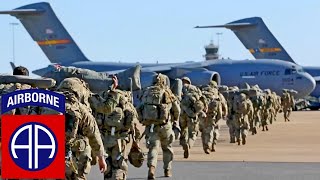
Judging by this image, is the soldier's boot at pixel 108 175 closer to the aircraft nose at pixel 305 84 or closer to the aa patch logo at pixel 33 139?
the aa patch logo at pixel 33 139

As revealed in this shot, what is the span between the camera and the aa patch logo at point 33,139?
24.9 feet

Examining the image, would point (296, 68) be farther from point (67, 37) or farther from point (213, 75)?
point (67, 37)

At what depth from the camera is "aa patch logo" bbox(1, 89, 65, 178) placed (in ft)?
24.9

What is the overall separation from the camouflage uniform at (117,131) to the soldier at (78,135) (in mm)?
2727

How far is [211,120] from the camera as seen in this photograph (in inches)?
837

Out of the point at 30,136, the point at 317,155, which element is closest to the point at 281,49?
the point at 317,155

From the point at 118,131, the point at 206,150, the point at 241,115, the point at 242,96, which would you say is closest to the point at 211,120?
the point at 206,150

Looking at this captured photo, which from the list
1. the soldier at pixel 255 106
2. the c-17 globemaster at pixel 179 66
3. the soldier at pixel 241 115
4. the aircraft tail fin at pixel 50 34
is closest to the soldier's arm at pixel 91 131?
the soldier at pixel 241 115

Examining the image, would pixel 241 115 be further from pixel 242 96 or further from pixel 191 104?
pixel 191 104

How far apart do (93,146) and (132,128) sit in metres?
3.06

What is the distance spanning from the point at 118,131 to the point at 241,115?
12927 mm

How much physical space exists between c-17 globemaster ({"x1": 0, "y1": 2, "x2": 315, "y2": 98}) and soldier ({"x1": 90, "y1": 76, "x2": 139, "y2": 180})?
36.5 m

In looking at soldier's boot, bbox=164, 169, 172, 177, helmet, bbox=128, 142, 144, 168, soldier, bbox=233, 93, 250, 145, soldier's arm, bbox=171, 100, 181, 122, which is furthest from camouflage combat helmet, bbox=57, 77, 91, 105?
soldier, bbox=233, 93, 250, 145

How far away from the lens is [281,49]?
7206 centimetres
